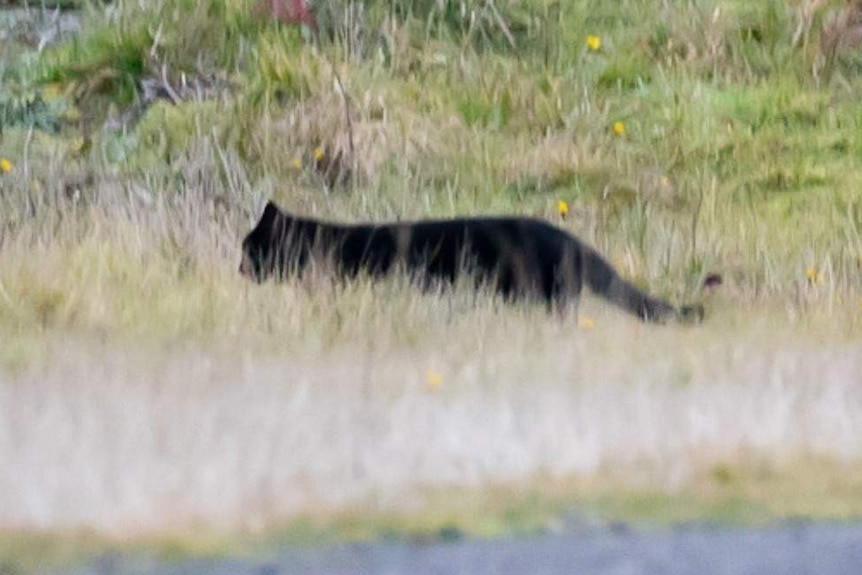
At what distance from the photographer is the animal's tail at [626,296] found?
6.29 m

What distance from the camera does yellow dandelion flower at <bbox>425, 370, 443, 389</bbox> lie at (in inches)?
201

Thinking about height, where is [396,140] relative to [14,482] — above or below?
above

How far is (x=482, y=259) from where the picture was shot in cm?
659

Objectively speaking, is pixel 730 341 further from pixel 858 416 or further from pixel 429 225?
pixel 429 225

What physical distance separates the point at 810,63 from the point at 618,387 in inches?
218

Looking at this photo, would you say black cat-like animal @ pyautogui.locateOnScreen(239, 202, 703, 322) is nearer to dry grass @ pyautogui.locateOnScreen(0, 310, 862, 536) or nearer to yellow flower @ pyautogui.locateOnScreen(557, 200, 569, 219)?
dry grass @ pyautogui.locateOnScreen(0, 310, 862, 536)

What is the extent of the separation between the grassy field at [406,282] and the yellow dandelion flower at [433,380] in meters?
0.01

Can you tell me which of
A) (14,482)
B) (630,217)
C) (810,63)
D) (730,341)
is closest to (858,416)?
(730,341)

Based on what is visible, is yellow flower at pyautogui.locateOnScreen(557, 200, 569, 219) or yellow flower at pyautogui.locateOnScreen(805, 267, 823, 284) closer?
yellow flower at pyautogui.locateOnScreen(805, 267, 823, 284)

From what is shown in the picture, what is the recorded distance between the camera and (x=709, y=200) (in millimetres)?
8227

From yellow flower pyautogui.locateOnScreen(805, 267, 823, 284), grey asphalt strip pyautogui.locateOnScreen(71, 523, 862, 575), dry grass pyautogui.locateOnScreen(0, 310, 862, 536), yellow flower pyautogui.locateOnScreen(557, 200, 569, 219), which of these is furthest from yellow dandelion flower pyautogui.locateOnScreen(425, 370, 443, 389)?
yellow flower pyautogui.locateOnScreen(557, 200, 569, 219)

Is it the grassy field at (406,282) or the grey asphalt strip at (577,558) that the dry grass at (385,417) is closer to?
the grassy field at (406,282)

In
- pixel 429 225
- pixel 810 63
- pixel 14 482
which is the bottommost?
pixel 14 482

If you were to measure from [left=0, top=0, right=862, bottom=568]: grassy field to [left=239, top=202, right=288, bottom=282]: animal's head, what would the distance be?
124 millimetres
